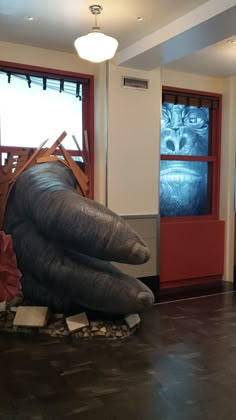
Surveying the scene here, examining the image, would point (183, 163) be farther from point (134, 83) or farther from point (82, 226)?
point (82, 226)

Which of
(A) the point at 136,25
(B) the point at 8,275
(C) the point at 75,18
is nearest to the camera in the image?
(C) the point at 75,18

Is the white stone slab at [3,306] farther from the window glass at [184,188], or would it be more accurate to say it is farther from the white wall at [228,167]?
the white wall at [228,167]

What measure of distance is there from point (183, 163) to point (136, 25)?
2.36 metres

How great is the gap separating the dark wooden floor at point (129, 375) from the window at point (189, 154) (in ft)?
7.18

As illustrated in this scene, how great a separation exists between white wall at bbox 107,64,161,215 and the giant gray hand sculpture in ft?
3.05

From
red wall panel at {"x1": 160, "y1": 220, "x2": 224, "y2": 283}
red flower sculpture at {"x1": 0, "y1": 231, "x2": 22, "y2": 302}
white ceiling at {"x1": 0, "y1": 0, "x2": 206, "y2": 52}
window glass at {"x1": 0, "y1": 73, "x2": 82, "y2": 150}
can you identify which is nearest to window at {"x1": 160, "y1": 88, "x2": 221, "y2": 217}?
red wall panel at {"x1": 160, "y1": 220, "x2": 224, "y2": 283}

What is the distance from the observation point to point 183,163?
6.10 meters

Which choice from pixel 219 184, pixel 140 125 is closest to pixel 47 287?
pixel 140 125

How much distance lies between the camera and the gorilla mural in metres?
5.92

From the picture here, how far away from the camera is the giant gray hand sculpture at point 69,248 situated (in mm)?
3623

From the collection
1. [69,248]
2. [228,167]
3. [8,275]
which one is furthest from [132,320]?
[228,167]

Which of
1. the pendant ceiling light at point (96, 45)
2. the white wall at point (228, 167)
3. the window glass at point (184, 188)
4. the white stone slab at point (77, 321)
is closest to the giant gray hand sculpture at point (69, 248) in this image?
the white stone slab at point (77, 321)

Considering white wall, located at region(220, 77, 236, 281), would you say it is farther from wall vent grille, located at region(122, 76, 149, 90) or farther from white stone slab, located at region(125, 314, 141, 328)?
white stone slab, located at region(125, 314, 141, 328)

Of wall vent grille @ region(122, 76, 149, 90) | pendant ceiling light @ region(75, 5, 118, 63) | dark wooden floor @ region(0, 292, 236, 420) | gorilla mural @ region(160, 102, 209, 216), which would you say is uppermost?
wall vent grille @ region(122, 76, 149, 90)
